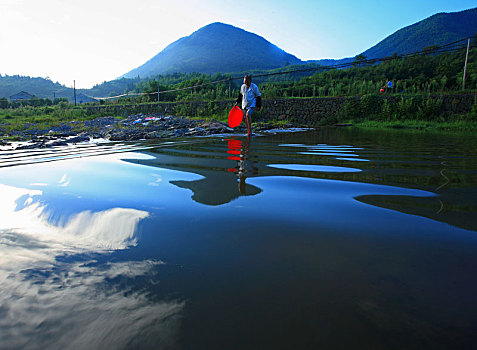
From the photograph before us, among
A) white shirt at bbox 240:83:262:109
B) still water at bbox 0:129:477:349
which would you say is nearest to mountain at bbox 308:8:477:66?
white shirt at bbox 240:83:262:109

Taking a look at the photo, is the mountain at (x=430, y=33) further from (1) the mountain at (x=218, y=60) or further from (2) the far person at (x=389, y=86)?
(2) the far person at (x=389, y=86)

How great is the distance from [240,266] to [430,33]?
5603 inches

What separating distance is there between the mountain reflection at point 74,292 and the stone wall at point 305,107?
1504 centimetres

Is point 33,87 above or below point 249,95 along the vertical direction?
above

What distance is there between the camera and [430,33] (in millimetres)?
109375

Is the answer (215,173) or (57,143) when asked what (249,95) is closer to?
(57,143)

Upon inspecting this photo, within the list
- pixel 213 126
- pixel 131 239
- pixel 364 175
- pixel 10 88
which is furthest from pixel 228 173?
pixel 10 88

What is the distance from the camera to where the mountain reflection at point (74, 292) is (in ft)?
2.28

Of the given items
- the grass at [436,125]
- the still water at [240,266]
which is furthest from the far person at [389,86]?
the still water at [240,266]

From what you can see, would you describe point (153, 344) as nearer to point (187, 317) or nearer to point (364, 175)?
point (187, 317)

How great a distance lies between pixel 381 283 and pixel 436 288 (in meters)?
0.15

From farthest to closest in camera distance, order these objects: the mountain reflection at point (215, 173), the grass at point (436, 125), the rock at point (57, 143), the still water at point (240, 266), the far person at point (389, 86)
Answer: the far person at point (389, 86) → the grass at point (436, 125) → the rock at point (57, 143) → the mountain reflection at point (215, 173) → the still water at point (240, 266)

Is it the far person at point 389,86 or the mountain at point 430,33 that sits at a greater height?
the mountain at point 430,33

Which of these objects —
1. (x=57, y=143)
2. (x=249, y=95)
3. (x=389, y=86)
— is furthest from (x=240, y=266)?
(x=389, y=86)
